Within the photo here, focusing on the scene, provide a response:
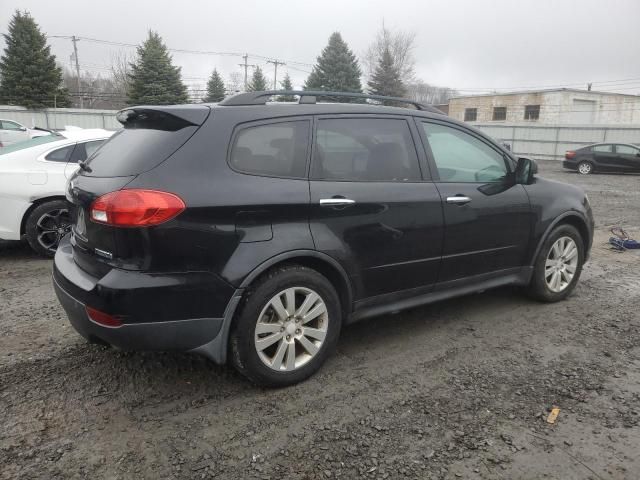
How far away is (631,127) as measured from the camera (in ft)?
87.4

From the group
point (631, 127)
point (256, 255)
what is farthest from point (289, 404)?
point (631, 127)

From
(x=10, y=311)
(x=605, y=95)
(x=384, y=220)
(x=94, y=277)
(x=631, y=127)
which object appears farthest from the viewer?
(x=605, y=95)

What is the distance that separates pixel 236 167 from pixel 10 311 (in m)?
2.78

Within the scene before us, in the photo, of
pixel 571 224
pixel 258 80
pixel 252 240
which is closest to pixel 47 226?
pixel 252 240

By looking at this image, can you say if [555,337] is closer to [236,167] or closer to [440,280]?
[440,280]

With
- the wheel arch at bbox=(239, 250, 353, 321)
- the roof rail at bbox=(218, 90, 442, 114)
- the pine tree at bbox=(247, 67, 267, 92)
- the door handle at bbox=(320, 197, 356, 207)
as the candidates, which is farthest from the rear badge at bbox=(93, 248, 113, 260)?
the pine tree at bbox=(247, 67, 267, 92)

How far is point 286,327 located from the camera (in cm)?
302

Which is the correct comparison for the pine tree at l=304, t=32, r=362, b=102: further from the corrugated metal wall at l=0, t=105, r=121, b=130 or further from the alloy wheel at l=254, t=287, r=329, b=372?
the alloy wheel at l=254, t=287, r=329, b=372

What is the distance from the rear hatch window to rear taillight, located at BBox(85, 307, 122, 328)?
74cm

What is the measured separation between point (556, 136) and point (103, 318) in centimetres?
3098

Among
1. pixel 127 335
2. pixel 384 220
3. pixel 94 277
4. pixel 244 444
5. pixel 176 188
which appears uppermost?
pixel 176 188

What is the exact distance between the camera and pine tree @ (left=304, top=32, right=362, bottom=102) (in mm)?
39781

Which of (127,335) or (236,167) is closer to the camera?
(127,335)

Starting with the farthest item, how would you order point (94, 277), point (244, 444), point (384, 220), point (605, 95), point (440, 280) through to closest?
1. point (605, 95)
2. point (440, 280)
3. point (384, 220)
4. point (94, 277)
5. point (244, 444)
